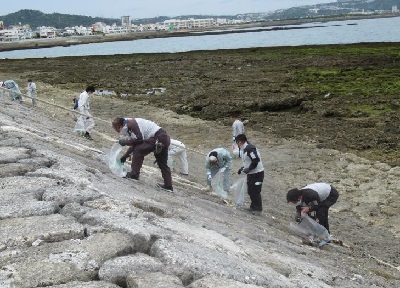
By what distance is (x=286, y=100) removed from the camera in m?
23.2

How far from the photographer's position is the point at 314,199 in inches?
315

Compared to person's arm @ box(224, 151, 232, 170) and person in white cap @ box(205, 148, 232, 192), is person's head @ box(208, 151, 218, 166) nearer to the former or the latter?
person in white cap @ box(205, 148, 232, 192)

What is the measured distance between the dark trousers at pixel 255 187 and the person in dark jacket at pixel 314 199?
1.13 m

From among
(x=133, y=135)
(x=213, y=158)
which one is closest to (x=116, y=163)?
(x=133, y=135)

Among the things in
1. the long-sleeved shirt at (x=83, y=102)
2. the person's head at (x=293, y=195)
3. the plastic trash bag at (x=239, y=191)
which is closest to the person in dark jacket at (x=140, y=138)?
the plastic trash bag at (x=239, y=191)

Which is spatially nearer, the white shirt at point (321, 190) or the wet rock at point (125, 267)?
the wet rock at point (125, 267)

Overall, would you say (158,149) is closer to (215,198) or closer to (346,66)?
(215,198)

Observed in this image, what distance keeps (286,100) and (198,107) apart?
13.9 feet

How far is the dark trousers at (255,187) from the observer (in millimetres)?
9117

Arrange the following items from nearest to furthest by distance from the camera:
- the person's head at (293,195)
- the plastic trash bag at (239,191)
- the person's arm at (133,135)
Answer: the person's head at (293,195) → the person's arm at (133,135) → the plastic trash bag at (239,191)

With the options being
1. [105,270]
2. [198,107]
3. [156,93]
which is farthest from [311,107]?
[105,270]

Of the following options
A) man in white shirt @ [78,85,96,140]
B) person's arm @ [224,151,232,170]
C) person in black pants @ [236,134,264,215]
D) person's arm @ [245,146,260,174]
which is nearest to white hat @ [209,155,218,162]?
person's arm @ [224,151,232,170]

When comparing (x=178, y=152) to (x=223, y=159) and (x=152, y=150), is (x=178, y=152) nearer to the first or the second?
(x=223, y=159)

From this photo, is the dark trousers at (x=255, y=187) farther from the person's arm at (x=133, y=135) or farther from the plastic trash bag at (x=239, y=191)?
the person's arm at (x=133, y=135)
